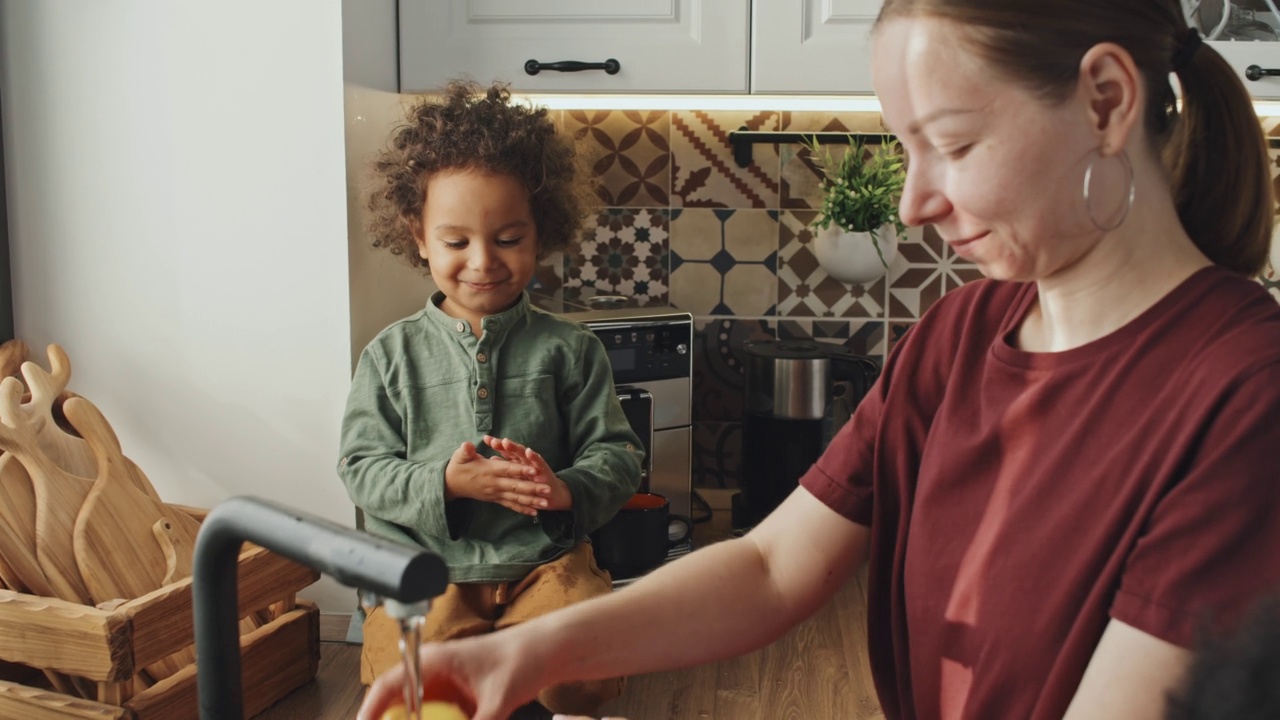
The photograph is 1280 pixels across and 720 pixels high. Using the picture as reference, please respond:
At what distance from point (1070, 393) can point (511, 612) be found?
971 mm

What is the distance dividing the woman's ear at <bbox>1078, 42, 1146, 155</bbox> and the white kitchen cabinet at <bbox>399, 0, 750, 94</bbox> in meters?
1.30

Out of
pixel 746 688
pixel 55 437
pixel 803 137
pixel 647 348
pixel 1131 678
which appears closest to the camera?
pixel 1131 678

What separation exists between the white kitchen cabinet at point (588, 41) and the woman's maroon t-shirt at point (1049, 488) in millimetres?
1127

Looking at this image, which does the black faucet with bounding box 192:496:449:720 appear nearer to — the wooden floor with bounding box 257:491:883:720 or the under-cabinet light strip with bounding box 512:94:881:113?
the wooden floor with bounding box 257:491:883:720

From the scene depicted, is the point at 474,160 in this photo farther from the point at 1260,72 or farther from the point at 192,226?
the point at 1260,72

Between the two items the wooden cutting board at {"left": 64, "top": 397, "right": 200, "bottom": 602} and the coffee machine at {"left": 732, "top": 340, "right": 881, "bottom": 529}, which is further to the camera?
A: the coffee machine at {"left": 732, "top": 340, "right": 881, "bottom": 529}

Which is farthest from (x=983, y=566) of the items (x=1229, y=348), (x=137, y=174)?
(x=137, y=174)

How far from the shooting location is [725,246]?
2461 mm

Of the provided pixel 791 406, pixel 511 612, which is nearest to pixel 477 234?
pixel 511 612

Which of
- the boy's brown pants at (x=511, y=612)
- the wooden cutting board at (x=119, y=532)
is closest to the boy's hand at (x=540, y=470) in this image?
the boy's brown pants at (x=511, y=612)

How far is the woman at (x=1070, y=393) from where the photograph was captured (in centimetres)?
74

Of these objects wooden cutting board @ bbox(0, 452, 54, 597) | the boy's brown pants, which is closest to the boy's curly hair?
the boy's brown pants

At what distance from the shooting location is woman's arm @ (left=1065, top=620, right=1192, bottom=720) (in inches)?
28.6

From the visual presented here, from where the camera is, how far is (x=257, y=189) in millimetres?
1905
